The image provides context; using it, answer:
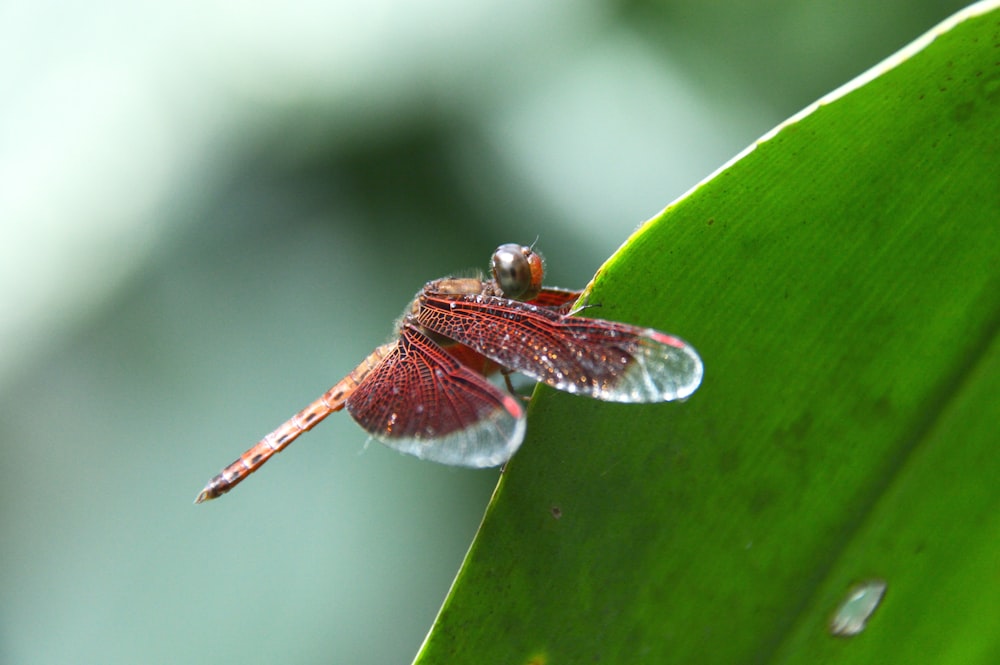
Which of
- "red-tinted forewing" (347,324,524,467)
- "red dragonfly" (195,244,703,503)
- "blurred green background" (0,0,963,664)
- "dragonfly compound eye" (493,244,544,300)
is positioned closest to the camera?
"red dragonfly" (195,244,703,503)

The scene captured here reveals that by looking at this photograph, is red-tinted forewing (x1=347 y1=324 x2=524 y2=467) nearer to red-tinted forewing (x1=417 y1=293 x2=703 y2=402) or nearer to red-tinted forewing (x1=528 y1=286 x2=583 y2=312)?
red-tinted forewing (x1=417 y1=293 x2=703 y2=402)

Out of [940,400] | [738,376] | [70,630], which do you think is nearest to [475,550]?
[738,376]

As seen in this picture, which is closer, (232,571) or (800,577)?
(800,577)

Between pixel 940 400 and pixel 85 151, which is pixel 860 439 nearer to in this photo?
pixel 940 400

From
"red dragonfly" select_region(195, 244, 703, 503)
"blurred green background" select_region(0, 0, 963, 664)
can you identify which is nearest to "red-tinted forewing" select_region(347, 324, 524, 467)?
"red dragonfly" select_region(195, 244, 703, 503)

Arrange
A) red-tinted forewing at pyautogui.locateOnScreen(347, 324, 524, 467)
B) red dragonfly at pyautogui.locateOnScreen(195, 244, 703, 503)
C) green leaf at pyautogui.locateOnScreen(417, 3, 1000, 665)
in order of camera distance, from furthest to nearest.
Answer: red-tinted forewing at pyautogui.locateOnScreen(347, 324, 524, 467)
red dragonfly at pyautogui.locateOnScreen(195, 244, 703, 503)
green leaf at pyautogui.locateOnScreen(417, 3, 1000, 665)

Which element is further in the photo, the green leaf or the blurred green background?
the blurred green background
